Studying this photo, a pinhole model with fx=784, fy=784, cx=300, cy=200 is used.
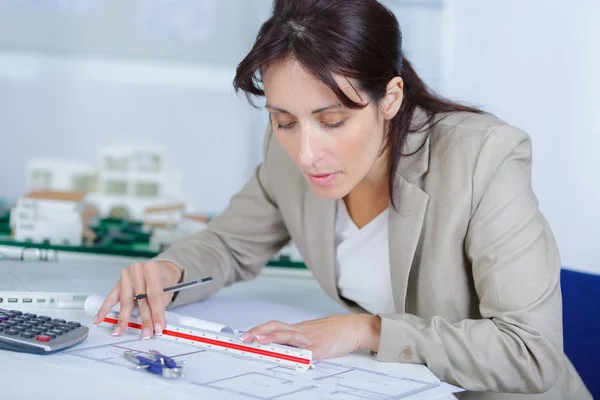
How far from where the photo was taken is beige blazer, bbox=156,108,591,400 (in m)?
1.16

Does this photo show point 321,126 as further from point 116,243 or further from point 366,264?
point 116,243

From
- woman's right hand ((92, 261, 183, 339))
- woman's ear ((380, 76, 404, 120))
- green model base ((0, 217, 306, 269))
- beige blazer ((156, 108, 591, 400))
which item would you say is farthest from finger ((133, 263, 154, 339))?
green model base ((0, 217, 306, 269))

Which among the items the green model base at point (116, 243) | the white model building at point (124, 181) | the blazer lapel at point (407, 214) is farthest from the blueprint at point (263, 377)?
the white model building at point (124, 181)

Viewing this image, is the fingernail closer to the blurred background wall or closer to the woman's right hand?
the woman's right hand

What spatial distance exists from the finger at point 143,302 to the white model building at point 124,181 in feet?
3.24

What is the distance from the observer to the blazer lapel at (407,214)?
1340mm

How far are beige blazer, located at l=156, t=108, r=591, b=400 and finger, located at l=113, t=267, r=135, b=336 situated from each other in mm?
143

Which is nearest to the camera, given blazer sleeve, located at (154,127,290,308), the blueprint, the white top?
the blueprint

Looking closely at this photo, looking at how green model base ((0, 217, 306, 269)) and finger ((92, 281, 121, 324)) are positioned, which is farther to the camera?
green model base ((0, 217, 306, 269))

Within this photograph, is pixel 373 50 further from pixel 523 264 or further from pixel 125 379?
pixel 125 379

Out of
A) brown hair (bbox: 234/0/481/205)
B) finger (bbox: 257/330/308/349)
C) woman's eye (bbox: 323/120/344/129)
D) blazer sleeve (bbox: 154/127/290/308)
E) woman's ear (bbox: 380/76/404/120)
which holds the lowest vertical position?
finger (bbox: 257/330/308/349)

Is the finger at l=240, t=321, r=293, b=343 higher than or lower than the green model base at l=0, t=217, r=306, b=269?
higher

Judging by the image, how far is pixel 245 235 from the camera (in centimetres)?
168

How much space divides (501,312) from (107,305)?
0.63m
